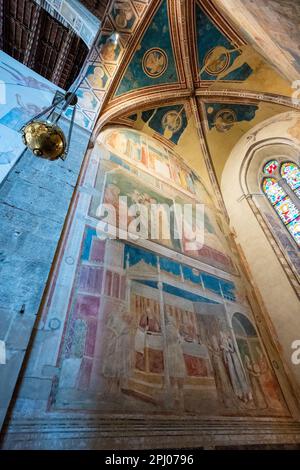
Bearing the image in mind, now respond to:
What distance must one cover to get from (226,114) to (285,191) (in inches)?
149

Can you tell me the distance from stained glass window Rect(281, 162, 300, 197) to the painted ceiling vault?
1845mm

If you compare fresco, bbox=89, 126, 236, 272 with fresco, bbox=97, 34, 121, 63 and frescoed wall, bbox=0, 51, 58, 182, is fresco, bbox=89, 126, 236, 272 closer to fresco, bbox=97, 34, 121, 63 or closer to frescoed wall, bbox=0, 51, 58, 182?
frescoed wall, bbox=0, 51, 58, 182

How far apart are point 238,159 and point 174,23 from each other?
16.0ft

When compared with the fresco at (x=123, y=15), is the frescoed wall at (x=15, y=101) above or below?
below

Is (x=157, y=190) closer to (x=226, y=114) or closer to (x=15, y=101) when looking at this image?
(x=15, y=101)


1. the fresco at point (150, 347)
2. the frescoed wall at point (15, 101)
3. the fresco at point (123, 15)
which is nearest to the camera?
the fresco at point (150, 347)

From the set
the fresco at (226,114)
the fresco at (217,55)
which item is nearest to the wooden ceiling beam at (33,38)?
the fresco at (217,55)

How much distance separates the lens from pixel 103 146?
6496mm

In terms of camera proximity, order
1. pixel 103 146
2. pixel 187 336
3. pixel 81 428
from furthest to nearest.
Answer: pixel 103 146, pixel 187 336, pixel 81 428

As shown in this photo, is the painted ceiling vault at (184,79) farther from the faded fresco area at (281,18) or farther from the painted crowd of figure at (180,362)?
the painted crowd of figure at (180,362)

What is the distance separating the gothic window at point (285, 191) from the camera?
295 inches

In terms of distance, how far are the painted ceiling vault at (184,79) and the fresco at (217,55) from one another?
2cm

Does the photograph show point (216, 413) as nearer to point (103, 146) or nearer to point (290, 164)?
point (103, 146)

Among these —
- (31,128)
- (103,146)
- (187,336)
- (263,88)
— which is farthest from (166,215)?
(263,88)
